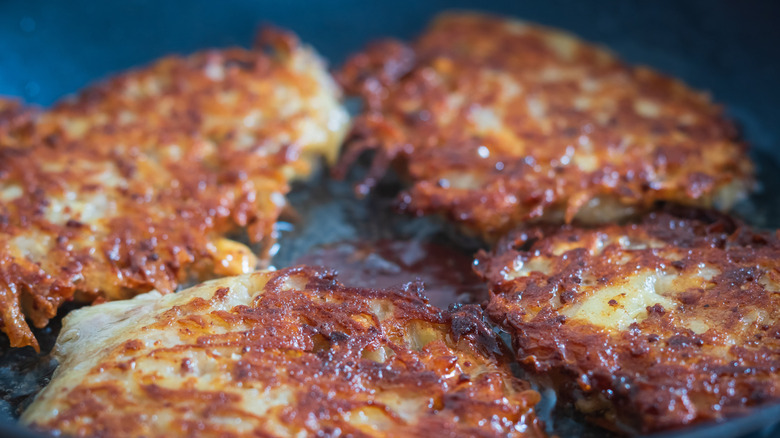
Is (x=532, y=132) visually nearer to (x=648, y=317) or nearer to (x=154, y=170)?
(x=648, y=317)

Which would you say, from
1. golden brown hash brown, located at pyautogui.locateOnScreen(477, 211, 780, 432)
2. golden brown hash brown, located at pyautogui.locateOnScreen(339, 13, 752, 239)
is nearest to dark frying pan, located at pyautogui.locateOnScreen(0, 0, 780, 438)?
golden brown hash brown, located at pyautogui.locateOnScreen(339, 13, 752, 239)

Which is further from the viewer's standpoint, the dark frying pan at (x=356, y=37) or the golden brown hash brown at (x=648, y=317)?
the dark frying pan at (x=356, y=37)

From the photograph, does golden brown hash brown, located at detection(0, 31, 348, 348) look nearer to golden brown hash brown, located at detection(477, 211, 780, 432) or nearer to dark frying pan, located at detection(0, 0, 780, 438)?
dark frying pan, located at detection(0, 0, 780, 438)

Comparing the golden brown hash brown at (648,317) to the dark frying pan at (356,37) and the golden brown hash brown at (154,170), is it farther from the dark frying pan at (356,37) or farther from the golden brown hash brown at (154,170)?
→ the golden brown hash brown at (154,170)

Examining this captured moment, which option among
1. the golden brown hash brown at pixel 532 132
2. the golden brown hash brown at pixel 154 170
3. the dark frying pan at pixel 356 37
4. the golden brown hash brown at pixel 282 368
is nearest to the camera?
the golden brown hash brown at pixel 282 368

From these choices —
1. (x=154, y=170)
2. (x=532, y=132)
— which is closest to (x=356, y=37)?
(x=532, y=132)

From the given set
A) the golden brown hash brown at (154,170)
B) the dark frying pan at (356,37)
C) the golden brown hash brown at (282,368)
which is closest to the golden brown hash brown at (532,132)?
the dark frying pan at (356,37)

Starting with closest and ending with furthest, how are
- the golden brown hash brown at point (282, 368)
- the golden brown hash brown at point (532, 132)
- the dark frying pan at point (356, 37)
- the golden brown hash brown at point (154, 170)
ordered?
1. the golden brown hash brown at point (282, 368)
2. the golden brown hash brown at point (154, 170)
3. the golden brown hash brown at point (532, 132)
4. the dark frying pan at point (356, 37)
